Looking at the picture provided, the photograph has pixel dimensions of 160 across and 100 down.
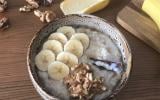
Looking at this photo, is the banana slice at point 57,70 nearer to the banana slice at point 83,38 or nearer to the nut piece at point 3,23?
the banana slice at point 83,38

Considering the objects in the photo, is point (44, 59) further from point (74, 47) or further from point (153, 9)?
point (153, 9)

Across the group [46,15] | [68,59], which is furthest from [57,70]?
[46,15]

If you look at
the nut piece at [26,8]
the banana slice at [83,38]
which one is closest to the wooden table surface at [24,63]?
the nut piece at [26,8]

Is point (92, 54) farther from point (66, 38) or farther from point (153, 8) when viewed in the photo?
point (153, 8)

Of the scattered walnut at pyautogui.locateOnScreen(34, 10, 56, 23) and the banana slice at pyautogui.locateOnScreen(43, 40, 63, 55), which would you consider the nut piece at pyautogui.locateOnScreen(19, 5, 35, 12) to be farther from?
the banana slice at pyautogui.locateOnScreen(43, 40, 63, 55)

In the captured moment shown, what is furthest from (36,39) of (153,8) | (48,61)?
(153,8)
